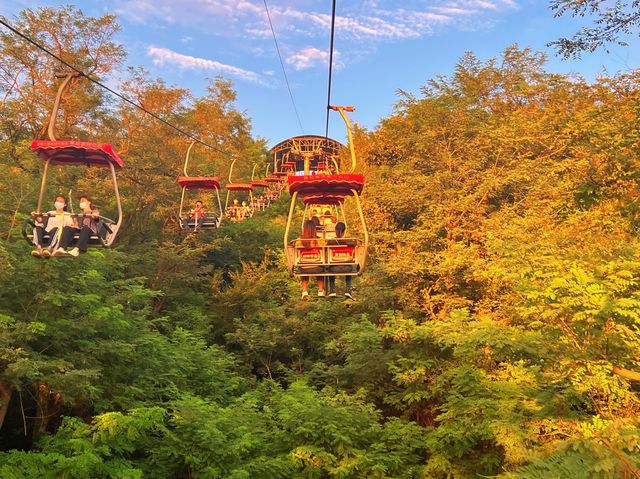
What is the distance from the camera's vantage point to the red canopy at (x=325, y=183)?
343 inches

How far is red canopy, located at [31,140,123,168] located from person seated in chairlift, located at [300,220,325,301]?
3.86m

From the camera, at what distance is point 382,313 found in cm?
1666

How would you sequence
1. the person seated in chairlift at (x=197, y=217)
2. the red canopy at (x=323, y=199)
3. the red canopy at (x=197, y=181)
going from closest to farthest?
1. the red canopy at (x=323, y=199)
2. the red canopy at (x=197, y=181)
3. the person seated in chairlift at (x=197, y=217)

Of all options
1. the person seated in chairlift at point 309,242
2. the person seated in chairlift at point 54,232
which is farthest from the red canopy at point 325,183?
the person seated in chairlift at point 54,232

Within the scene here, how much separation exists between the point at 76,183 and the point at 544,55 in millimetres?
23018

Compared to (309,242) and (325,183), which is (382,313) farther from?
(325,183)

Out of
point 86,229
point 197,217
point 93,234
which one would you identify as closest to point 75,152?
point 86,229

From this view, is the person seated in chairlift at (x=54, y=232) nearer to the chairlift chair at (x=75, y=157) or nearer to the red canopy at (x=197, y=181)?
the chairlift chair at (x=75, y=157)

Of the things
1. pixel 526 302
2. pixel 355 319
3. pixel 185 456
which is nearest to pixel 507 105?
pixel 355 319

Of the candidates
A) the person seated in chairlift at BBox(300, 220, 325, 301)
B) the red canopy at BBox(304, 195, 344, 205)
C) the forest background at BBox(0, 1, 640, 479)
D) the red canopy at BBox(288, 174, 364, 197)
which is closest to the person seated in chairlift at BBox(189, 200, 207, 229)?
the forest background at BBox(0, 1, 640, 479)

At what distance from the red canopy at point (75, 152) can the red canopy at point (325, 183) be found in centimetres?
315

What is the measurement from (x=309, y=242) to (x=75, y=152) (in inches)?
178

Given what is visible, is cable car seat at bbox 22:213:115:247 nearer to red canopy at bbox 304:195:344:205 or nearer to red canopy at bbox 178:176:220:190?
red canopy at bbox 304:195:344:205

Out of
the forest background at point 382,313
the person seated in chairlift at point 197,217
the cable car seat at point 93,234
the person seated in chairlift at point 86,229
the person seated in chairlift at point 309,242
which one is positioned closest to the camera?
the cable car seat at point 93,234
